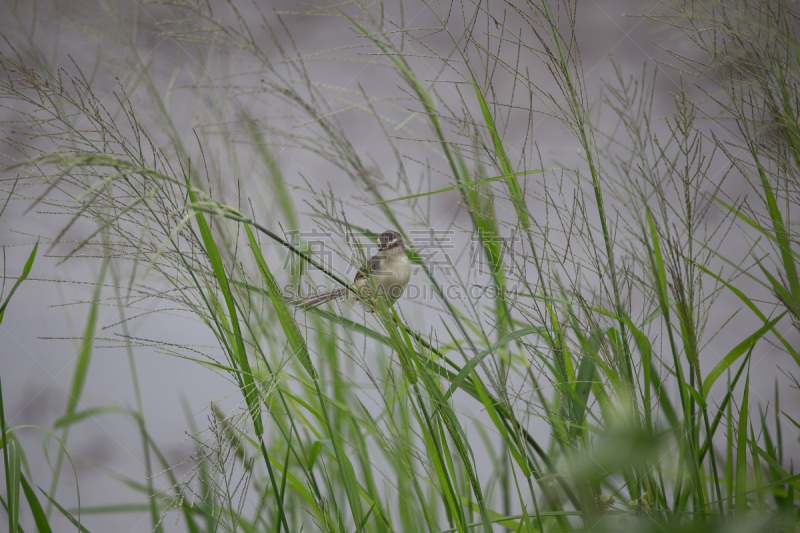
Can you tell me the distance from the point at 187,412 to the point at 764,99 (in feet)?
6.51

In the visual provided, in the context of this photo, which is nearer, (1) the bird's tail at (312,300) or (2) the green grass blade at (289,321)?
(2) the green grass blade at (289,321)

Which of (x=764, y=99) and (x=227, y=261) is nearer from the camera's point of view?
(x=764, y=99)

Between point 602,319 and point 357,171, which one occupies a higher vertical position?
point 357,171

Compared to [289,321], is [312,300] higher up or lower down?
higher up

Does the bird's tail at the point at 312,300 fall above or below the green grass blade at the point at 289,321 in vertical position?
above

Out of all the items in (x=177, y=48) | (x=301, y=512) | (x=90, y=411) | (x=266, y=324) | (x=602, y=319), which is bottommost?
A: (x=301, y=512)

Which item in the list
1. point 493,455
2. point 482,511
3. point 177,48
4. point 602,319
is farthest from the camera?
point 177,48

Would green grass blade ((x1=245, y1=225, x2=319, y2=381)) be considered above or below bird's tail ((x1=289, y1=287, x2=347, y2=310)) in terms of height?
below

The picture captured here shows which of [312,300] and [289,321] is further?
[312,300]

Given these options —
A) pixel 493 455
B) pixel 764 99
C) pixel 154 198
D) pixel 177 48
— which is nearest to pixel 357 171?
pixel 154 198

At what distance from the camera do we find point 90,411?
162 cm

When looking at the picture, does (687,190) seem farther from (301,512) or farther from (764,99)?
(301,512)

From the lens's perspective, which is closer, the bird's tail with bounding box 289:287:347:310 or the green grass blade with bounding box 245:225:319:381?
the green grass blade with bounding box 245:225:319:381

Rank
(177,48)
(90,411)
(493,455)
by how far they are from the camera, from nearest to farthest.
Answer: (90,411)
(493,455)
(177,48)
